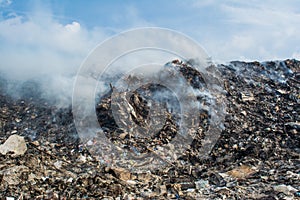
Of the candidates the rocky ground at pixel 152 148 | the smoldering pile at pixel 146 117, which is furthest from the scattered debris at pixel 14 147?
the smoldering pile at pixel 146 117

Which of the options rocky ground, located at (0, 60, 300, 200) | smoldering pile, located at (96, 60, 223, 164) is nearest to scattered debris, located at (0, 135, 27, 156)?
rocky ground, located at (0, 60, 300, 200)

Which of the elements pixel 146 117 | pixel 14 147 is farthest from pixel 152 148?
pixel 14 147

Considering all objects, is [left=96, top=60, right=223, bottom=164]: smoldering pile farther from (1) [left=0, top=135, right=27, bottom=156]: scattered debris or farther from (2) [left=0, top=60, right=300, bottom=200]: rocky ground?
(1) [left=0, top=135, right=27, bottom=156]: scattered debris

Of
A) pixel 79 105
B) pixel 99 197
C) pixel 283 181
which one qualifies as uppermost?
pixel 79 105

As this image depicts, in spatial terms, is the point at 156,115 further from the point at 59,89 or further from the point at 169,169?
the point at 59,89

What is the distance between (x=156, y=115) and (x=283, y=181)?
3.37 metres

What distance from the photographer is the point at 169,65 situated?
10.2 meters

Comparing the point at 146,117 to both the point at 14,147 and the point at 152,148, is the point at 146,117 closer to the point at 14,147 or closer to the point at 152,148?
the point at 152,148

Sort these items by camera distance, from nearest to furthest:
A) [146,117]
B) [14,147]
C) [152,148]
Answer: [14,147], [152,148], [146,117]

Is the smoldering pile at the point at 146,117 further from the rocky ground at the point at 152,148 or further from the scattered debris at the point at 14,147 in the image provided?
the scattered debris at the point at 14,147

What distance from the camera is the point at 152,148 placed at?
652 cm

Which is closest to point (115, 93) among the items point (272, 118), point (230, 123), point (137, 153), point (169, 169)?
point (137, 153)

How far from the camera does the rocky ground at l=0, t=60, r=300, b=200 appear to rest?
4883 millimetres

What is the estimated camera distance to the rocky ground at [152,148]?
488cm
